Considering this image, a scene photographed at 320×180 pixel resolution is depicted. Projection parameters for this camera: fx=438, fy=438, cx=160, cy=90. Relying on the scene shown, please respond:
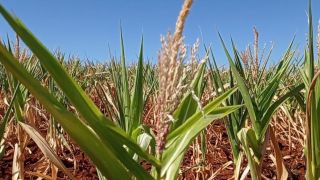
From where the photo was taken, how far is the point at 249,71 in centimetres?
185

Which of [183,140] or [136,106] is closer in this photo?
[183,140]

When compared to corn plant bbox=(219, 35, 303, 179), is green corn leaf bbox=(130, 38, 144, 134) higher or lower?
higher

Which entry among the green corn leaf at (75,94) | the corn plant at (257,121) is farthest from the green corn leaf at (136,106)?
the green corn leaf at (75,94)

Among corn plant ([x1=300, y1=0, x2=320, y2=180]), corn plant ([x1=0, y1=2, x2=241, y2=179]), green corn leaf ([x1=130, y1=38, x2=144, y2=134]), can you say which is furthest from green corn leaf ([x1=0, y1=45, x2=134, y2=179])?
corn plant ([x1=300, y1=0, x2=320, y2=180])

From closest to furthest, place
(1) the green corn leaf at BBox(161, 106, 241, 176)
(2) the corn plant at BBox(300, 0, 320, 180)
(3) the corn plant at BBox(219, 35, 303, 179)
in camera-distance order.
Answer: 1. (1) the green corn leaf at BBox(161, 106, 241, 176)
2. (2) the corn plant at BBox(300, 0, 320, 180)
3. (3) the corn plant at BBox(219, 35, 303, 179)

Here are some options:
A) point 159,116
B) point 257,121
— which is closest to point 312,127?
point 257,121

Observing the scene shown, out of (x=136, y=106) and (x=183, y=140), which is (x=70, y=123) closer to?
(x=183, y=140)

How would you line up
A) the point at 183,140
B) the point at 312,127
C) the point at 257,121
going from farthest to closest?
the point at 257,121 < the point at 312,127 < the point at 183,140

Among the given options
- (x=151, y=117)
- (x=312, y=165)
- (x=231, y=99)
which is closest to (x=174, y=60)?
(x=312, y=165)

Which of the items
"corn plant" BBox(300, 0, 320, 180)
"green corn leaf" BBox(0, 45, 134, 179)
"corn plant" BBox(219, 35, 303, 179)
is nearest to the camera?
"green corn leaf" BBox(0, 45, 134, 179)

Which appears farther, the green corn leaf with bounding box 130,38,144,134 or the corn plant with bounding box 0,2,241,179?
the green corn leaf with bounding box 130,38,144,134

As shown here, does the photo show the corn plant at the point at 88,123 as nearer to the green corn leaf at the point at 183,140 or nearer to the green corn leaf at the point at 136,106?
the green corn leaf at the point at 183,140

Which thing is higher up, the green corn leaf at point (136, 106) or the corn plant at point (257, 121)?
the green corn leaf at point (136, 106)

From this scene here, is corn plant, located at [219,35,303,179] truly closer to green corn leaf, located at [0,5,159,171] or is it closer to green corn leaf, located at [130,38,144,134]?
green corn leaf, located at [130,38,144,134]
